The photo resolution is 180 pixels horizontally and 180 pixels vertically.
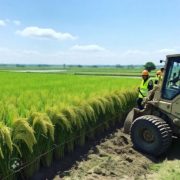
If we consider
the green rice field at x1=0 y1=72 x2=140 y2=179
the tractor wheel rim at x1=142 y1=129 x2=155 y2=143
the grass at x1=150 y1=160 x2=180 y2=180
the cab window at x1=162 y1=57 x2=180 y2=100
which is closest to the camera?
the green rice field at x1=0 y1=72 x2=140 y2=179

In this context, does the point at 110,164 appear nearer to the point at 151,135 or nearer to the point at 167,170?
the point at 167,170

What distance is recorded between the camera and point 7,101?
755 cm

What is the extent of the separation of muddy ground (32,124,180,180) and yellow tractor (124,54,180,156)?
297 mm

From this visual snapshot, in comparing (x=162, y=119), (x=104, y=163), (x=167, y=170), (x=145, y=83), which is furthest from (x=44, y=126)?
(x=145, y=83)

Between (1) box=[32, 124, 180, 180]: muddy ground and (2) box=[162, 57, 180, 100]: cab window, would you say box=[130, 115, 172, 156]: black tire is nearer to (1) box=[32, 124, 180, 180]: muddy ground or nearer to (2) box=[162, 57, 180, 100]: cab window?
(1) box=[32, 124, 180, 180]: muddy ground

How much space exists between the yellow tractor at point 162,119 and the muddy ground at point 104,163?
297 millimetres

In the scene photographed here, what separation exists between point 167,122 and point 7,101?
374 cm

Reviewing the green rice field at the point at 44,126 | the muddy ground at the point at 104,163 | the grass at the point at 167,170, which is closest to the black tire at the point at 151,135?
the muddy ground at the point at 104,163

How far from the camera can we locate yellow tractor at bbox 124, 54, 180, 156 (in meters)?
8.23

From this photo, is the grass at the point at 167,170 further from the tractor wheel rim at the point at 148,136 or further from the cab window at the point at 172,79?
the cab window at the point at 172,79

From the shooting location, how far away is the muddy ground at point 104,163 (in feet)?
22.5

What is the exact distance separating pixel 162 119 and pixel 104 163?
190cm

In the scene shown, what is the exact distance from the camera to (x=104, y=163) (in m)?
7.62

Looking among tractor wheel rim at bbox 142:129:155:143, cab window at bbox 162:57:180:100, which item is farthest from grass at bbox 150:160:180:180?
cab window at bbox 162:57:180:100
